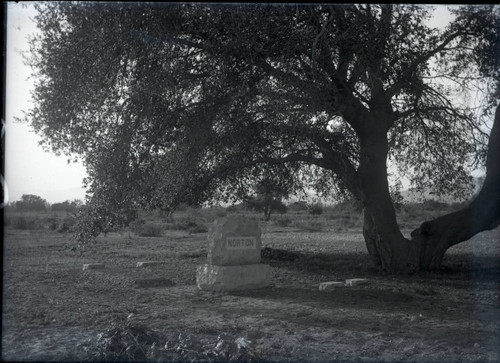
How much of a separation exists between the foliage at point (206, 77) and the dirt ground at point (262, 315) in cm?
195

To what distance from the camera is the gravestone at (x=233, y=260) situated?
35.0ft

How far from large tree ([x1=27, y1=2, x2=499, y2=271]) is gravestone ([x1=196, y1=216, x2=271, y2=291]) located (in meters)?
1.40

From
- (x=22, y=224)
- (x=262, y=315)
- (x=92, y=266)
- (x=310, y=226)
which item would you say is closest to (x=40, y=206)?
(x=22, y=224)

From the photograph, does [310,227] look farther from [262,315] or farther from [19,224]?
[262,315]

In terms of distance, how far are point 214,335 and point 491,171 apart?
845cm

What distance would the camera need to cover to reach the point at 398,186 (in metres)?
16.6

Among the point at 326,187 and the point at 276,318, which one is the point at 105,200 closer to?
the point at 276,318

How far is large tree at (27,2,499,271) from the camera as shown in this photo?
31.4 feet

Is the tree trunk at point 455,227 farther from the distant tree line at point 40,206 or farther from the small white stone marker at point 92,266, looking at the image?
the distant tree line at point 40,206

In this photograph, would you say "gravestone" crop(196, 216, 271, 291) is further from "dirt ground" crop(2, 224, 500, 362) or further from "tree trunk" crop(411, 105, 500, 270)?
"tree trunk" crop(411, 105, 500, 270)

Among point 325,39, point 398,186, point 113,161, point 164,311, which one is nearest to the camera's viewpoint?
point 164,311

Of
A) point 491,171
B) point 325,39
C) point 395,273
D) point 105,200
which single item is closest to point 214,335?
point 105,200

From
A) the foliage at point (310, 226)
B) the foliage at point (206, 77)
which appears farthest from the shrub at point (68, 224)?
the foliage at point (310, 226)

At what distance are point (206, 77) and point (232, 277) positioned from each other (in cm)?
386
